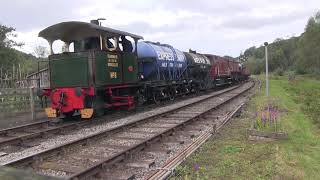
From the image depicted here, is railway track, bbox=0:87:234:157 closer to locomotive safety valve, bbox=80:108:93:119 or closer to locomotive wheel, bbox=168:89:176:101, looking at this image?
locomotive safety valve, bbox=80:108:93:119

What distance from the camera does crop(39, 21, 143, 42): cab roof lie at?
14.6 meters

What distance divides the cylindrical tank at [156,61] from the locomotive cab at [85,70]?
350 centimetres

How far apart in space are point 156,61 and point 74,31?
5.91 meters

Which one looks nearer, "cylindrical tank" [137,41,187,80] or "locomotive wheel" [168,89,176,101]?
"cylindrical tank" [137,41,187,80]

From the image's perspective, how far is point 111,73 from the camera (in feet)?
49.9

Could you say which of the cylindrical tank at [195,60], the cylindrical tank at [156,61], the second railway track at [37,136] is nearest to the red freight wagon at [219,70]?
the cylindrical tank at [195,60]

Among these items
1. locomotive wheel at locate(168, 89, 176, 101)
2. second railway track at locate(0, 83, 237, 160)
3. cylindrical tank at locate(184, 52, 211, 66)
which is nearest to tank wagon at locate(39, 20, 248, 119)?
second railway track at locate(0, 83, 237, 160)

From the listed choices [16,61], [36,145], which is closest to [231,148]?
[36,145]

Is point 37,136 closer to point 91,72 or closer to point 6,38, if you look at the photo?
point 91,72

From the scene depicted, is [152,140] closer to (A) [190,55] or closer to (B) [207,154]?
(B) [207,154]

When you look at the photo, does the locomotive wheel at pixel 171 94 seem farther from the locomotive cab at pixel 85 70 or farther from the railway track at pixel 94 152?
the railway track at pixel 94 152

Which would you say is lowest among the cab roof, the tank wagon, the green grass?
the green grass

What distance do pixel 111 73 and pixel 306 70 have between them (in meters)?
75.9

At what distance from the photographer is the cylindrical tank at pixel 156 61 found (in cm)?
1978
